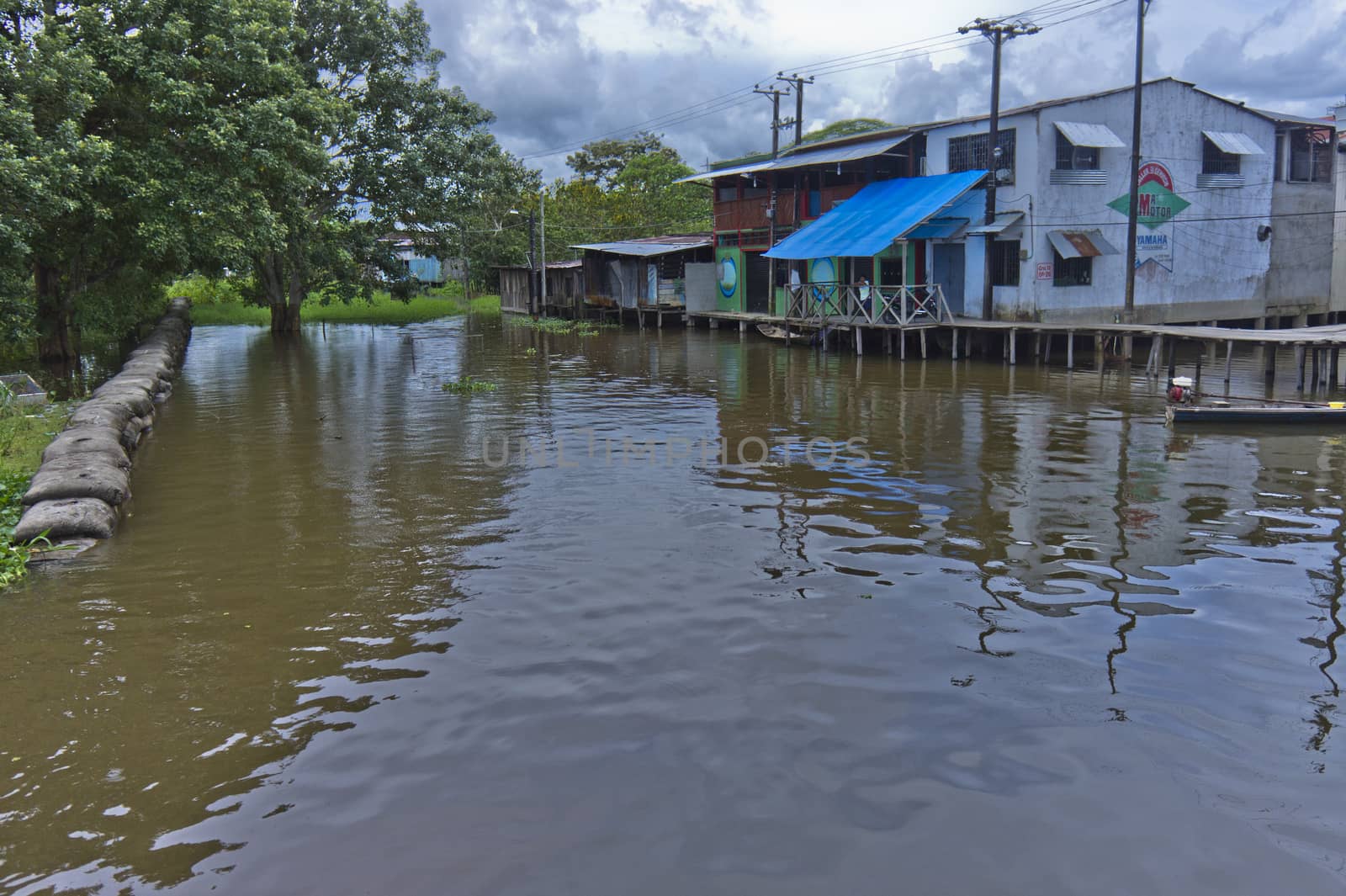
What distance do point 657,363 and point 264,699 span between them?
22.4 meters

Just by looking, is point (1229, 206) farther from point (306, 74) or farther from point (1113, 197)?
point (306, 74)

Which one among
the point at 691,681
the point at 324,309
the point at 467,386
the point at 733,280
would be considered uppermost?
the point at 733,280

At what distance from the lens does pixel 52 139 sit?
18.1 meters

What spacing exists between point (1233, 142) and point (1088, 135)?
599 cm

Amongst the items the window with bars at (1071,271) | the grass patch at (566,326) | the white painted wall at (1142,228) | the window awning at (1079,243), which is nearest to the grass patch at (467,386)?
the white painted wall at (1142,228)

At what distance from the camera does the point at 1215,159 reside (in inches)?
1187

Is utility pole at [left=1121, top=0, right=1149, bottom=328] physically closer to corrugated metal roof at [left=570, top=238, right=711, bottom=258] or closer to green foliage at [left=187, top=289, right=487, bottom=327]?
corrugated metal roof at [left=570, top=238, right=711, bottom=258]

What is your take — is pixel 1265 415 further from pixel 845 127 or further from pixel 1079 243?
pixel 845 127

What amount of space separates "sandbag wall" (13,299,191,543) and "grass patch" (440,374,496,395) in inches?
260

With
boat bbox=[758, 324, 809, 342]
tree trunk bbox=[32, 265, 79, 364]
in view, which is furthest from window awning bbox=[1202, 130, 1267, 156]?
tree trunk bbox=[32, 265, 79, 364]

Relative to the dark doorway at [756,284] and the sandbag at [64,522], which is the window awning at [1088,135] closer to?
the dark doorway at [756,284]

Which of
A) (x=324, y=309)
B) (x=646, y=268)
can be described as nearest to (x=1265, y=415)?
(x=646, y=268)

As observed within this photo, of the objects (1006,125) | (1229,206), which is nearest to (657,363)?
(1006,125)

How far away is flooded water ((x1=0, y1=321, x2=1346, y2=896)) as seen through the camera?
4.86m
